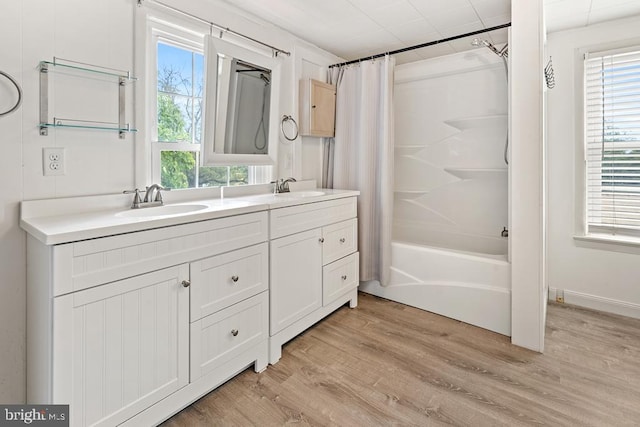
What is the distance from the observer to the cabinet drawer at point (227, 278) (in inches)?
62.6

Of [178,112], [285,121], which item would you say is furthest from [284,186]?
[178,112]

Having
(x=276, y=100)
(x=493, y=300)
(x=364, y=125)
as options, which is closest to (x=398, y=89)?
(x=364, y=125)

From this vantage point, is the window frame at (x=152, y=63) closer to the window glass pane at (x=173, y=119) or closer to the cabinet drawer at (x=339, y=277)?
the window glass pane at (x=173, y=119)

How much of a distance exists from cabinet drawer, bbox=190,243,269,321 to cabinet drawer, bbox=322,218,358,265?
2.03 ft

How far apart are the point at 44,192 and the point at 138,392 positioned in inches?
38.5

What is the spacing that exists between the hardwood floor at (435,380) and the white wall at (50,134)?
0.87 metres

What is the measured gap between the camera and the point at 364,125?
2.92 metres

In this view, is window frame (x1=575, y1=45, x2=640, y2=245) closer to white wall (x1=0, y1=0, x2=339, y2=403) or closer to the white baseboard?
the white baseboard

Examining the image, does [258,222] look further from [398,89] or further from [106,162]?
[398,89]

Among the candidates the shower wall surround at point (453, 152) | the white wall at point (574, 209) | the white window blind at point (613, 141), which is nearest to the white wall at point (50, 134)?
the shower wall surround at point (453, 152)

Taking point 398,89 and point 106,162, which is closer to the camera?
point 106,162

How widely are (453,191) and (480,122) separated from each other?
0.68m

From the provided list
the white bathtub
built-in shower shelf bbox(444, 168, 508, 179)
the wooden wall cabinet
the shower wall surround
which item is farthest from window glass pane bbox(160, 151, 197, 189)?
built-in shower shelf bbox(444, 168, 508, 179)

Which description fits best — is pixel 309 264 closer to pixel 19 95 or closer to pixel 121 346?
pixel 121 346
